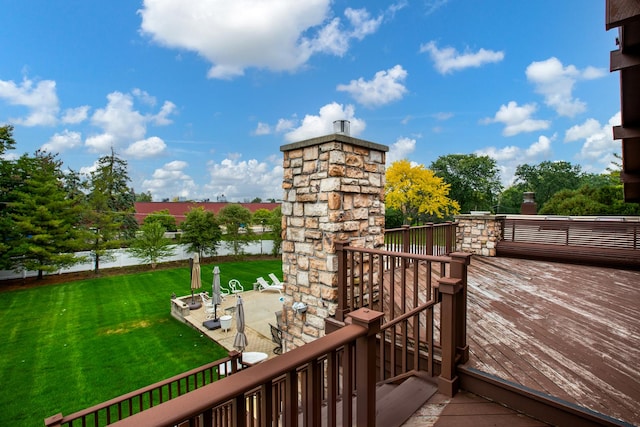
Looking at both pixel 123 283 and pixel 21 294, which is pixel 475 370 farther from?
pixel 21 294

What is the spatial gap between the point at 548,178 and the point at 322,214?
35628 millimetres

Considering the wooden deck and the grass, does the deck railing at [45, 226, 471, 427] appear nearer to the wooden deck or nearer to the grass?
Answer: the wooden deck

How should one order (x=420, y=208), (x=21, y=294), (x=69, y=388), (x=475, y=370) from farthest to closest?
(x=420, y=208) < (x=21, y=294) < (x=69, y=388) < (x=475, y=370)

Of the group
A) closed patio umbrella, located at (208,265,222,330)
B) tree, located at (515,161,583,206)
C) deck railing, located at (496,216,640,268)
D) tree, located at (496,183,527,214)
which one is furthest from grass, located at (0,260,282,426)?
tree, located at (515,161,583,206)

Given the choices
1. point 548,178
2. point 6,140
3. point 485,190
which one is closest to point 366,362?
point 6,140

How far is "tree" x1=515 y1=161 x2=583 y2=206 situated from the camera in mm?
29250

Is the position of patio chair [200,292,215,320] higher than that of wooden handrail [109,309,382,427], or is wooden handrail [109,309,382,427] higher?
wooden handrail [109,309,382,427]

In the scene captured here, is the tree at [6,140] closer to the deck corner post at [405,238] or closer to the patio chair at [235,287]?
the patio chair at [235,287]

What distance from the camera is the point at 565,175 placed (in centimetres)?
2958

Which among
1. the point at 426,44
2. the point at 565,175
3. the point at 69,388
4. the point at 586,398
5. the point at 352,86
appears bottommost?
the point at 69,388

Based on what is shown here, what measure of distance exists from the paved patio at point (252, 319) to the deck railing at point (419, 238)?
176 inches

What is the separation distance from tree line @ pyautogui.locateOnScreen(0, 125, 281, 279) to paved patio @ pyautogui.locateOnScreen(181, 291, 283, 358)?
8.47 meters

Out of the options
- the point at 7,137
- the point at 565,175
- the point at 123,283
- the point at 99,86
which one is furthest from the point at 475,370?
the point at 565,175

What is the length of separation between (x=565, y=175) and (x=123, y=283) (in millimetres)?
39488
